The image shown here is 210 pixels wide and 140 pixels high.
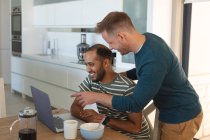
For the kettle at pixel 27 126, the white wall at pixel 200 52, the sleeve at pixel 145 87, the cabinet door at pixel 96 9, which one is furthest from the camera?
the cabinet door at pixel 96 9

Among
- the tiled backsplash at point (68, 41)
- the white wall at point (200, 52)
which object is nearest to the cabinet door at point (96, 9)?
the tiled backsplash at point (68, 41)

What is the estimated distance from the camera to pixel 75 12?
4520 millimetres

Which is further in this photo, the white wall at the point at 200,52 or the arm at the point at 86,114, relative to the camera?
the white wall at the point at 200,52

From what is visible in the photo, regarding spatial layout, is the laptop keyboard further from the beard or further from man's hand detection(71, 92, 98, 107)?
the beard

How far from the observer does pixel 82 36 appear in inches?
181

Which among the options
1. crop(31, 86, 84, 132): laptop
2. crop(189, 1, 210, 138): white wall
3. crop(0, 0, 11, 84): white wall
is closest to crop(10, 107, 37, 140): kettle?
crop(31, 86, 84, 132): laptop

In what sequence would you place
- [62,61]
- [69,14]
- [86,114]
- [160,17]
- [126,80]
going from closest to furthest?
1. [86,114]
2. [126,80]
3. [160,17]
4. [62,61]
5. [69,14]

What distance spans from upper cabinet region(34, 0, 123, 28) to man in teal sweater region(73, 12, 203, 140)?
2073 mm

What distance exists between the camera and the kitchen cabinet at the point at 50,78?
4242 mm

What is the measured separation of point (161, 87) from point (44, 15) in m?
4.11

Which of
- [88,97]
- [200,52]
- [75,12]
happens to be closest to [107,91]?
[88,97]

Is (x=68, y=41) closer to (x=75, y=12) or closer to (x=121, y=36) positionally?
(x=75, y=12)

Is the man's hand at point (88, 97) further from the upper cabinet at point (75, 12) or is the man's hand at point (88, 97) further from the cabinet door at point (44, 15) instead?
the cabinet door at point (44, 15)

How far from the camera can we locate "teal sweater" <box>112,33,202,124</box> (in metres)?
1.45
